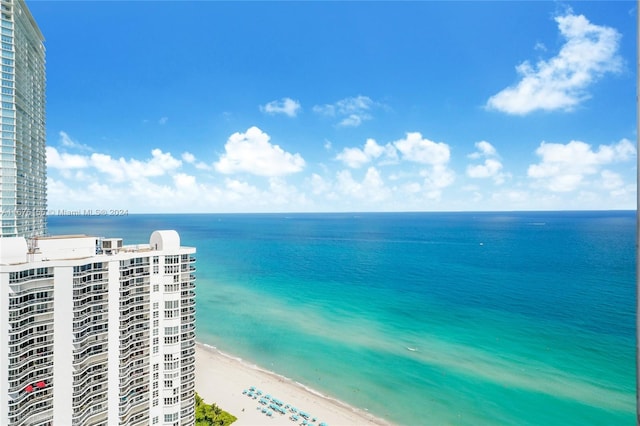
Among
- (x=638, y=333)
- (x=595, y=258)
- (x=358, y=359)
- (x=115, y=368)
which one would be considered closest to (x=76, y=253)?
(x=115, y=368)

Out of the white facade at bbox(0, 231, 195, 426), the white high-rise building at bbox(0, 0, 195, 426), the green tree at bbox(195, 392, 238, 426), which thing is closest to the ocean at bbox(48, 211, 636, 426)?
the green tree at bbox(195, 392, 238, 426)

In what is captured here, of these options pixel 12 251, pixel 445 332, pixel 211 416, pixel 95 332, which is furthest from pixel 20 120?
pixel 445 332

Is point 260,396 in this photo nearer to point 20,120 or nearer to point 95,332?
point 95,332

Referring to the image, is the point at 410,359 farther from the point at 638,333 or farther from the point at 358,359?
the point at 638,333

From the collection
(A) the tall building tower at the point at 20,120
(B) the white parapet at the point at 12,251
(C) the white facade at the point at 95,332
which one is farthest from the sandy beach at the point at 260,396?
(A) the tall building tower at the point at 20,120

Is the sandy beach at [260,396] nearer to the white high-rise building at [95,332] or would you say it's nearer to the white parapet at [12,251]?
the white high-rise building at [95,332]
